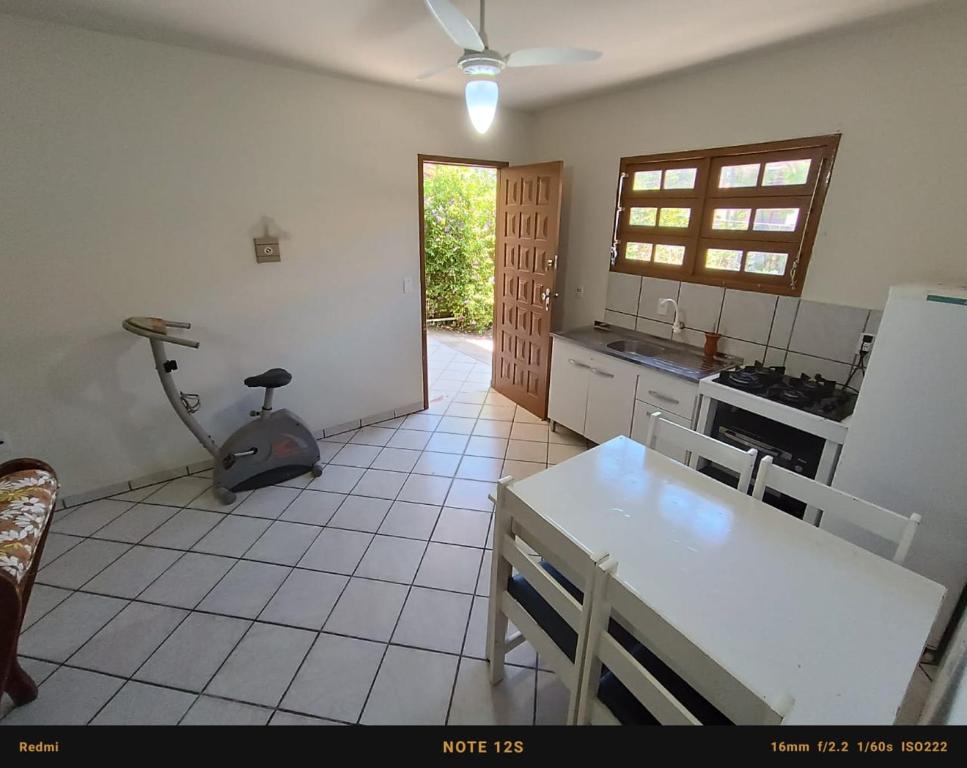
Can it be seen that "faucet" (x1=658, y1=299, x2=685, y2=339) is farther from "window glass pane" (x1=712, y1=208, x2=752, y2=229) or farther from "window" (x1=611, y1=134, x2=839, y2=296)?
"window glass pane" (x1=712, y1=208, x2=752, y2=229)

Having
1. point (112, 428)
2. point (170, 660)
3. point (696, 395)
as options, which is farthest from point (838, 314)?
point (112, 428)

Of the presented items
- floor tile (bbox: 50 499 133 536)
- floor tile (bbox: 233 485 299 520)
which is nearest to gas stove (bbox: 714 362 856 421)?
floor tile (bbox: 233 485 299 520)

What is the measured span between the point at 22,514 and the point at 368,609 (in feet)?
3.96

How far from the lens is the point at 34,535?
1371 millimetres

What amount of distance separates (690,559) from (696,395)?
1405 millimetres

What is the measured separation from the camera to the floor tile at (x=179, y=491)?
2.55 m

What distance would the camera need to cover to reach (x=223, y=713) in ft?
4.83

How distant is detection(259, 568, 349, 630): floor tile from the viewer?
Answer: 5.98ft

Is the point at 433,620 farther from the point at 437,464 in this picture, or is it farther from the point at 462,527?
the point at 437,464

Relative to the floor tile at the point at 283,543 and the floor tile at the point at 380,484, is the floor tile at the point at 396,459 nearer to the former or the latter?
the floor tile at the point at 380,484

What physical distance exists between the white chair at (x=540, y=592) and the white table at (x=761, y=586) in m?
0.10

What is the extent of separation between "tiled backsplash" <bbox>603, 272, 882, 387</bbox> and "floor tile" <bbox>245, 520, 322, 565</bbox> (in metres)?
2.49

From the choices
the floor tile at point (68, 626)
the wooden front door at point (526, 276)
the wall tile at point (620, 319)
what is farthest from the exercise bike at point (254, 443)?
the wall tile at point (620, 319)

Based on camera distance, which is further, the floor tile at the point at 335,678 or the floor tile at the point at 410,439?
the floor tile at the point at 410,439
